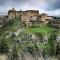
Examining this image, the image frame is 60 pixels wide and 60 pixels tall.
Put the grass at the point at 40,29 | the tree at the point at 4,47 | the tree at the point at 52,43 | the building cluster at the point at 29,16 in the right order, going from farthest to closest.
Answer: the building cluster at the point at 29,16
the grass at the point at 40,29
the tree at the point at 52,43
the tree at the point at 4,47

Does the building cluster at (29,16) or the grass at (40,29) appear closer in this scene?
the grass at (40,29)

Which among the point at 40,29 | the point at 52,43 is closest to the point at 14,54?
the point at 52,43

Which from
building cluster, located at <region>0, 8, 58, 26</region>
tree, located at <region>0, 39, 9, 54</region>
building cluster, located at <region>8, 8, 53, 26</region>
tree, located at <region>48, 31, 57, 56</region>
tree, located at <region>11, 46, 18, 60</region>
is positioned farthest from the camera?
building cluster, located at <region>8, 8, 53, 26</region>

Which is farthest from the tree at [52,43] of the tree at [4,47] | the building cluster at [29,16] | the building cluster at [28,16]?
the building cluster at [29,16]

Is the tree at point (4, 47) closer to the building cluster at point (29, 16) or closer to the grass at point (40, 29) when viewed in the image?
the grass at point (40, 29)

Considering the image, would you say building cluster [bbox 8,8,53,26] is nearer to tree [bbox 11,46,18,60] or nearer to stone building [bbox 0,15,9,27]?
stone building [bbox 0,15,9,27]

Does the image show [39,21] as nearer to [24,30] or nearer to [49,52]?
[24,30]

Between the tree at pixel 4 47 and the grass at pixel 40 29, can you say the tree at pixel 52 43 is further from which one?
the tree at pixel 4 47

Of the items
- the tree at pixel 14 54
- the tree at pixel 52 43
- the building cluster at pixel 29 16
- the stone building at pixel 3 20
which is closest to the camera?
the tree at pixel 14 54

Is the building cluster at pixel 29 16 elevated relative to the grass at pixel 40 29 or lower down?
elevated

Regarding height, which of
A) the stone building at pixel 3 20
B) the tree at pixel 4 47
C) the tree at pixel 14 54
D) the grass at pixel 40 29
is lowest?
the tree at pixel 14 54

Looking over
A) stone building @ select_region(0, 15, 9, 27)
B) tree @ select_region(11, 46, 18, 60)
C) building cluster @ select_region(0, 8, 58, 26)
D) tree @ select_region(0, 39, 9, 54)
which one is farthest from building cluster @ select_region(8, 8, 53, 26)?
tree @ select_region(11, 46, 18, 60)

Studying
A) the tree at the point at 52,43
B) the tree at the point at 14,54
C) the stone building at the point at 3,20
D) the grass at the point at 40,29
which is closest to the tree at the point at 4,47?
the tree at the point at 14,54

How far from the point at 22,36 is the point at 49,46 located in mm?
6377
